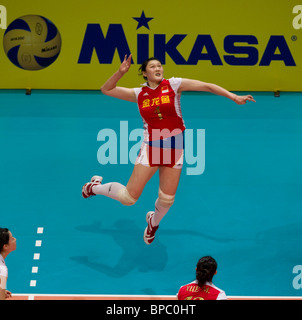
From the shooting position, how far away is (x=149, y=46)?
39.5 ft

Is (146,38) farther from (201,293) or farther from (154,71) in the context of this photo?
(201,293)

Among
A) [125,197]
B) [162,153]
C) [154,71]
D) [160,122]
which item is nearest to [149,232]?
[125,197]

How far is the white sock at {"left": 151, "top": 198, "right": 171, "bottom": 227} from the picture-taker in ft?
24.8

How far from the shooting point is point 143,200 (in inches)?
358

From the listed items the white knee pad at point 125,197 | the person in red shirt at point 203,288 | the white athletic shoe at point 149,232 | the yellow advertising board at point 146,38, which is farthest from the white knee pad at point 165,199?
the yellow advertising board at point 146,38

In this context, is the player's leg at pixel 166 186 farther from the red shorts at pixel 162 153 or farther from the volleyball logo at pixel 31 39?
the volleyball logo at pixel 31 39

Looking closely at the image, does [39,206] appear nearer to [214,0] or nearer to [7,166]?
[7,166]

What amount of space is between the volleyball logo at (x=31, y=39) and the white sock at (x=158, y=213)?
5.58 metres

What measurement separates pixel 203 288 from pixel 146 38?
302 inches

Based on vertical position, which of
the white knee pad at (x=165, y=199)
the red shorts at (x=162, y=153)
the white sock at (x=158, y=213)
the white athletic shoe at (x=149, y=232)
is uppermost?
the red shorts at (x=162, y=153)

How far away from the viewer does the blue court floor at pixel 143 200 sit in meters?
7.54

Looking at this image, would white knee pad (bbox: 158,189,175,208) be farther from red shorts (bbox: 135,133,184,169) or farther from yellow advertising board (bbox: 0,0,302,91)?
yellow advertising board (bbox: 0,0,302,91)

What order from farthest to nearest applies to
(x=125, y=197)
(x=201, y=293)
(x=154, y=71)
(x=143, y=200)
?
(x=143, y=200) → (x=125, y=197) → (x=154, y=71) → (x=201, y=293)

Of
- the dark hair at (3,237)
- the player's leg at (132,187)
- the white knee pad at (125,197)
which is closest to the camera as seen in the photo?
A: the dark hair at (3,237)
